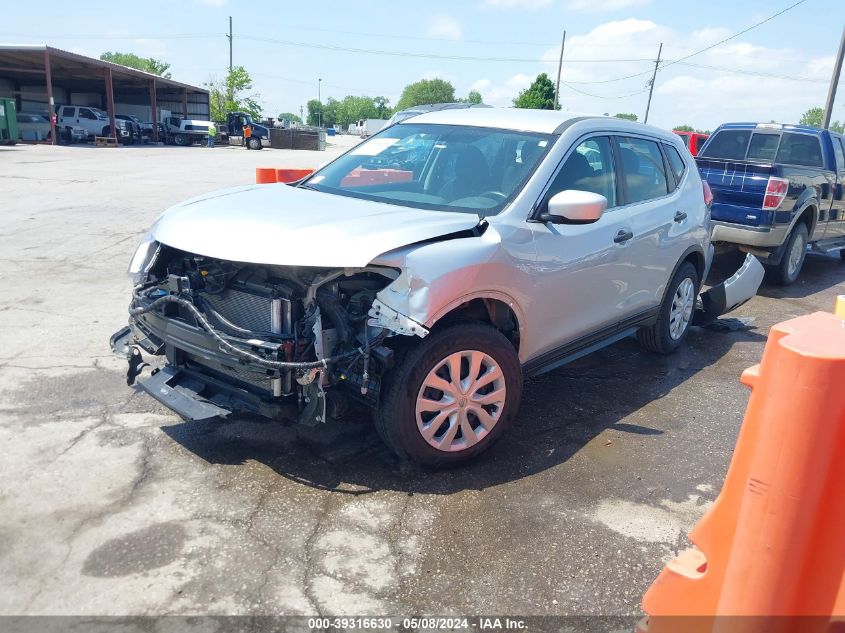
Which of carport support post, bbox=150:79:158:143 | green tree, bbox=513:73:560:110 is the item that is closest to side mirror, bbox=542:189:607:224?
carport support post, bbox=150:79:158:143

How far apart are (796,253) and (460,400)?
289 inches

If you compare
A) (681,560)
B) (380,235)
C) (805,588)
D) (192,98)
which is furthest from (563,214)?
(192,98)

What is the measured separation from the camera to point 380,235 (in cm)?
330

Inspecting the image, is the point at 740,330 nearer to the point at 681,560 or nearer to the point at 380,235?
the point at 380,235

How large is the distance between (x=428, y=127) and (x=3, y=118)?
34183 millimetres

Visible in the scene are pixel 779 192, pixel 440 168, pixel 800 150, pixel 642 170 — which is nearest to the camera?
pixel 440 168

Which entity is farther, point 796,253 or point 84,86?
point 84,86

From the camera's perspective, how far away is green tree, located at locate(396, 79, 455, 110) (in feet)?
450

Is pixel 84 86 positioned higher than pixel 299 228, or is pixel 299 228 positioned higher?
pixel 84 86

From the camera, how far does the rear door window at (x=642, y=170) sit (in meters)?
4.86

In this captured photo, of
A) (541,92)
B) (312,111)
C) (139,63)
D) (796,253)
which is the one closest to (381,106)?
(312,111)

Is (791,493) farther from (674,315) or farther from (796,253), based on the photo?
(796,253)

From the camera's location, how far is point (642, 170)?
5.07 metres

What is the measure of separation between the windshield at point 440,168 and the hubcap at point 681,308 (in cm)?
217
